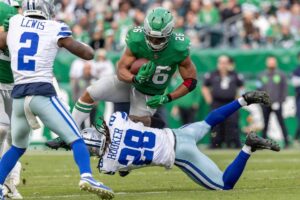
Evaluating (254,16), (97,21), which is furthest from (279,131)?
(97,21)

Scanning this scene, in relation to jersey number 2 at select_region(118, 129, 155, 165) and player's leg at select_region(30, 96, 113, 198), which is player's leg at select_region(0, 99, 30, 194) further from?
jersey number 2 at select_region(118, 129, 155, 165)

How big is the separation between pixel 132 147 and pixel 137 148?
0.04m

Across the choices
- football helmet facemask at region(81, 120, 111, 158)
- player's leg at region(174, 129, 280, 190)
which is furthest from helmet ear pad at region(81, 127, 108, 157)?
player's leg at region(174, 129, 280, 190)

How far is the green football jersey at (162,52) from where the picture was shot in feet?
28.6

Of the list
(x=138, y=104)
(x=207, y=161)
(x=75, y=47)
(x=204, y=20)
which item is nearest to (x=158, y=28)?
(x=138, y=104)

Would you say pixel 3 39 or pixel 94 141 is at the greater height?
pixel 3 39

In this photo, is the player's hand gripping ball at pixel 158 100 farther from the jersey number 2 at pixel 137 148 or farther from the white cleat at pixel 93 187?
the white cleat at pixel 93 187

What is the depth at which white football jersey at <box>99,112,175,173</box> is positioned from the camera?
8.39 metres

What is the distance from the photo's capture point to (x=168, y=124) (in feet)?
55.5

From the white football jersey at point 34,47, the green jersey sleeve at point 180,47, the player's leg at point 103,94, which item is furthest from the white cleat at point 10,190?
the green jersey sleeve at point 180,47

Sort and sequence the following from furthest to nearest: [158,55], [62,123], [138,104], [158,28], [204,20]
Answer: [204,20] → [138,104] → [158,55] → [158,28] → [62,123]

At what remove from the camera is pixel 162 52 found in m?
8.73

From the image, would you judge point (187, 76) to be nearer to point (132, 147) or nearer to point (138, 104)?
point (138, 104)

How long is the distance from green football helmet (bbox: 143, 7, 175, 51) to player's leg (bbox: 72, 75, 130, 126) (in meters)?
0.69
